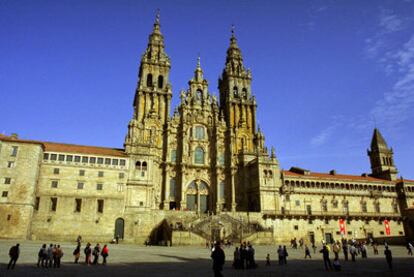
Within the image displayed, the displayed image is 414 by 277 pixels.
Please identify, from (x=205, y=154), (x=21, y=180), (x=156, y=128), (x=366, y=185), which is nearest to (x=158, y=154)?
(x=156, y=128)

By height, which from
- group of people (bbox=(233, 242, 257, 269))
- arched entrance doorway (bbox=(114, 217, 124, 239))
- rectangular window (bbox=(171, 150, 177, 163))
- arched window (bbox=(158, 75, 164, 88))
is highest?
arched window (bbox=(158, 75, 164, 88))

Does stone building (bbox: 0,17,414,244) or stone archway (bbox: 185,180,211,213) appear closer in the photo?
stone building (bbox: 0,17,414,244)

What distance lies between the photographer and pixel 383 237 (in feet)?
213

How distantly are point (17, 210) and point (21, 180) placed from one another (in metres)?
4.18

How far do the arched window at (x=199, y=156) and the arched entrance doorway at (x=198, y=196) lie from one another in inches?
157

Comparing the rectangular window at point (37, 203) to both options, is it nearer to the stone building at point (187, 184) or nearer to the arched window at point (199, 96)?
the stone building at point (187, 184)

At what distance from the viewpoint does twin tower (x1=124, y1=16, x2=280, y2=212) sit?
198ft

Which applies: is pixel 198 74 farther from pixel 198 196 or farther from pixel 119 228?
pixel 119 228

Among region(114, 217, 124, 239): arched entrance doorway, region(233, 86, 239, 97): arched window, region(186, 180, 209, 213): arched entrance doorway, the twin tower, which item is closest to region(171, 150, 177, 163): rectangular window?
the twin tower

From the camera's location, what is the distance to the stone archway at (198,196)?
61.8 meters

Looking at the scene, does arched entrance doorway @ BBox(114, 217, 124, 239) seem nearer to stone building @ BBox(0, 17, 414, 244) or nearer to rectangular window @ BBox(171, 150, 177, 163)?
stone building @ BBox(0, 17, 414, 244)

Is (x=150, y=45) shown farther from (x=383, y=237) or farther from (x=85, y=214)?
(x=383, y=237)

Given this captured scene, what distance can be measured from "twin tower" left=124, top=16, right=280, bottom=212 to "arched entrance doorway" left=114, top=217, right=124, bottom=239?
6438mm

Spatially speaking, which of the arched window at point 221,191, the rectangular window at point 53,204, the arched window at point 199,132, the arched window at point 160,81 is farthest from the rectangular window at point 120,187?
the arched window at point 160,81
